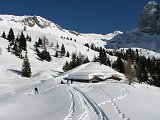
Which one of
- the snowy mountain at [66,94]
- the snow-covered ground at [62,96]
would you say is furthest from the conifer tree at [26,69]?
the snowy mountain at [66,94]

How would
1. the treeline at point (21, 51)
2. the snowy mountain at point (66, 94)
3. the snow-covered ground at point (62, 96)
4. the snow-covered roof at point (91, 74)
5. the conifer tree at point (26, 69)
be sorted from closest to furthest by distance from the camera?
the snow-covered ground at point (62, 96)
the snowy mountain at point (66, 94)
the snow-covered roof at point (91, 74)
the conifer tree at point (26, 69)
the treeline at point (21, 51)

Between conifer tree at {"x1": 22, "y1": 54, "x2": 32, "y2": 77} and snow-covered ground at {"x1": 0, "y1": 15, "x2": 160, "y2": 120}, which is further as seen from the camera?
conifer tree at {"x1": 22, "y1": 54, "x2": 32, "y2": 77}

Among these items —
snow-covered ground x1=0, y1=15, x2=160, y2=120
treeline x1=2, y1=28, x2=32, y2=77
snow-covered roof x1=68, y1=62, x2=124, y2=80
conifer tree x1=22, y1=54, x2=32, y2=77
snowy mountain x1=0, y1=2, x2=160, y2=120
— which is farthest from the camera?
treeline x1=2, y1=28, x2=32, y2=77

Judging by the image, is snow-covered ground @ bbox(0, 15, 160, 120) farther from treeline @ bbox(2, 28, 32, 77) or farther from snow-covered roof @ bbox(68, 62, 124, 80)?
treeline @ bbox(2, 28, 32, 77)

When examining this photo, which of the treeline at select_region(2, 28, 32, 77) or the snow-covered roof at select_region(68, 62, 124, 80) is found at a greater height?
the treeline at select_region(2, 28, 32, 77)

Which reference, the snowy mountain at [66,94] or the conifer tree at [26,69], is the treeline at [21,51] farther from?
the snowy mountain at [66,94]

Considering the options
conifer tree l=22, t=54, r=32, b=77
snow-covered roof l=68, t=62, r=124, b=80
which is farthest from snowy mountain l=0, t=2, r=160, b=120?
conifer tree l=22, t=54, r=32, b=77

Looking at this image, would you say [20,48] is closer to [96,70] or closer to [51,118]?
[96,70]

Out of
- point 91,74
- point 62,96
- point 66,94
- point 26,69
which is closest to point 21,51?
point 26,69

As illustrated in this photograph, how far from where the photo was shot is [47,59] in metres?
174

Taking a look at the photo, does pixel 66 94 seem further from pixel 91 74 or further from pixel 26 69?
pixel 26 69

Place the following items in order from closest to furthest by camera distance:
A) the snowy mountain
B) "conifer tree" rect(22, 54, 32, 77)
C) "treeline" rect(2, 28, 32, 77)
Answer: the snowy mountain → "conifer tree" rect(22, 54, 32, 77) → "treeline" rect(2, 28, 32, 77)

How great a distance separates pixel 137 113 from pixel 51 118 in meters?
8.41

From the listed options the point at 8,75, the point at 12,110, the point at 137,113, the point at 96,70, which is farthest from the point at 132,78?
the point at 137,113
